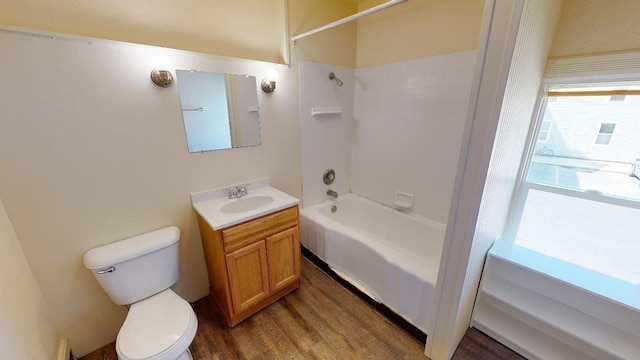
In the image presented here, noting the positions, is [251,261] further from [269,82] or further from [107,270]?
[269,82]

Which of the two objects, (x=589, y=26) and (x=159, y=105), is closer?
(x=589, y=26)

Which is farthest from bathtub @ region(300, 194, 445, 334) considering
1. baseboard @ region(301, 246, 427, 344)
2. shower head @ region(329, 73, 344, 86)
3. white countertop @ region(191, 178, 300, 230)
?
shower head @ region(329, 73, 344, 86)

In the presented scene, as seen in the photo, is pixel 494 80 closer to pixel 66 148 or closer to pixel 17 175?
pixel 66 148

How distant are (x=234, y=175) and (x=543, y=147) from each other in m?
2.26

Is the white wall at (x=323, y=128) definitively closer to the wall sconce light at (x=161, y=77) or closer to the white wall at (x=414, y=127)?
the white wall at (x=414, y=127)

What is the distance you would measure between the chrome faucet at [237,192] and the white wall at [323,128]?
671 millimetres

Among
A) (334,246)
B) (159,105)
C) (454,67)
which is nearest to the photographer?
(159,105)

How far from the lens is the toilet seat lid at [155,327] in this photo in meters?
1.11

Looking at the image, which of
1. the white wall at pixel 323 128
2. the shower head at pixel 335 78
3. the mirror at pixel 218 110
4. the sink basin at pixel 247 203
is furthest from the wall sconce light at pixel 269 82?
the sink basin at pixel 247 203

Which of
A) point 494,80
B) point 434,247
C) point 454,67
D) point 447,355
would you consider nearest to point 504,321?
point 447,355

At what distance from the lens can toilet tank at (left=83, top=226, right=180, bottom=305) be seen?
4.22ft

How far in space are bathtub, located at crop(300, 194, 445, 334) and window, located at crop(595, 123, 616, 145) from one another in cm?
112

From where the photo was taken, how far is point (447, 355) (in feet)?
4.49

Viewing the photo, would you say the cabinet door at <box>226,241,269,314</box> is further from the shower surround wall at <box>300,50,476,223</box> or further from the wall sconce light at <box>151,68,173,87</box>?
the wall sconce light at <box>151,68,173,87</box>
